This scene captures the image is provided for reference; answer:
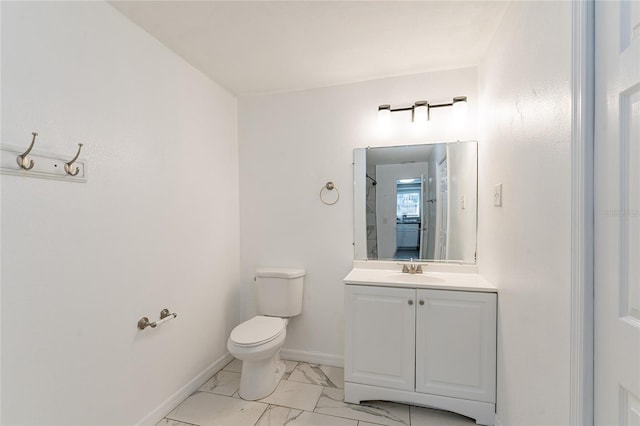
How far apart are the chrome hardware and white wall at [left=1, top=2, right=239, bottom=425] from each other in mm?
41

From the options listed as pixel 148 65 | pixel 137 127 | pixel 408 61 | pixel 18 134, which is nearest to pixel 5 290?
pixel 18 134

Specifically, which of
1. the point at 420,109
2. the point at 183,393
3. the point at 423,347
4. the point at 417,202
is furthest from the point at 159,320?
the point at 420,109

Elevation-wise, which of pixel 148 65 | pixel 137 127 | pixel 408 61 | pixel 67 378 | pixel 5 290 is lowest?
pixel 67 378

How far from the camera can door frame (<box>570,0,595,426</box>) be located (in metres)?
0.85

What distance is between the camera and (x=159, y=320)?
1.68 m

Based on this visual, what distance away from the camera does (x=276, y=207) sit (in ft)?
8.05

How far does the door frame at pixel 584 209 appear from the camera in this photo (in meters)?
0.85

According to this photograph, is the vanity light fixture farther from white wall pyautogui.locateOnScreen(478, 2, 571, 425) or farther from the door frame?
the door frame

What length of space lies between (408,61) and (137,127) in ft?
5.99

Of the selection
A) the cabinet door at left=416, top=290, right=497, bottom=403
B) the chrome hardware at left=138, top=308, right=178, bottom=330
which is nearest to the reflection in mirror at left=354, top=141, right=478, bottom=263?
the cabinet door at left=416, top=290, right=497, bottom=403

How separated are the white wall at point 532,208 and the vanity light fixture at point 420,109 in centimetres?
29

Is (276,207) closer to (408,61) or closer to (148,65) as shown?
(148,65)

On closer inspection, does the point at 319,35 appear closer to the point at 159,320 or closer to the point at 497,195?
the point at 497,195

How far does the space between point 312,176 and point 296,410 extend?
5.52ft
